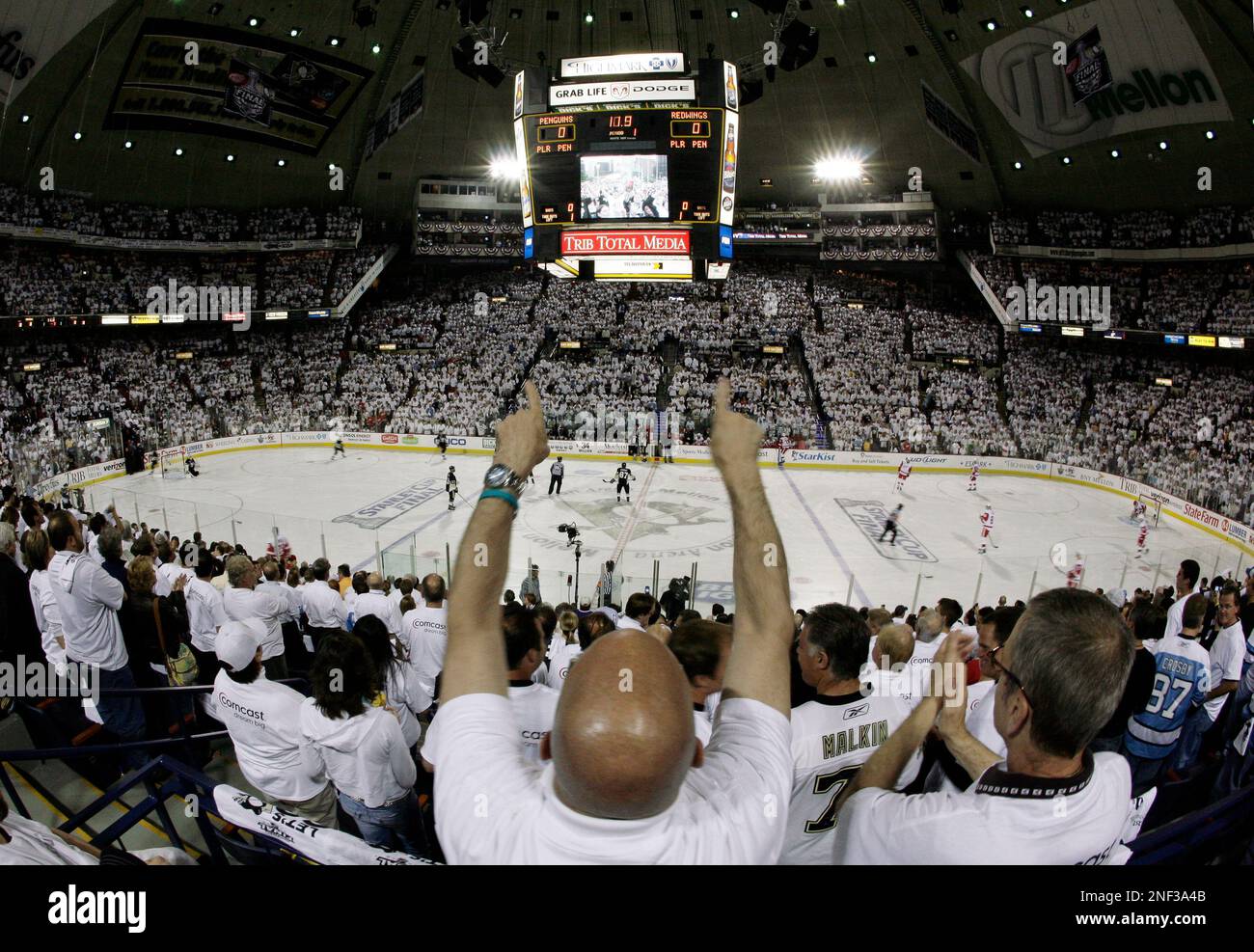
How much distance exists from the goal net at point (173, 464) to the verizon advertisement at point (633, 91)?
21111 millimetres

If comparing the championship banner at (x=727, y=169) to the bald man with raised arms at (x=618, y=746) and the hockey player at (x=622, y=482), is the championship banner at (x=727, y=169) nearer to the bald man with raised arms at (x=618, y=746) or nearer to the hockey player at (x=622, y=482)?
the hockey player at (x=622, y=482)

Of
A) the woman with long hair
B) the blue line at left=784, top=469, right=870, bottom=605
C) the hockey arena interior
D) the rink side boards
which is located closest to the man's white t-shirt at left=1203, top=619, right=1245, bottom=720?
the hockey arena interior

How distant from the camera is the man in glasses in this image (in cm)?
177

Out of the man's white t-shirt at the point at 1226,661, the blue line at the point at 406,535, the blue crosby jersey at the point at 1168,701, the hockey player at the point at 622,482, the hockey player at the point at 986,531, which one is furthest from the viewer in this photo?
the hockey player at the point at 622,482

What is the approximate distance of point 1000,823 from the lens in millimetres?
1771

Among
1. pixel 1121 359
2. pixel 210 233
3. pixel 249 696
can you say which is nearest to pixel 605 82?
pixel 249 696

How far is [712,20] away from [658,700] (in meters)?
36.3

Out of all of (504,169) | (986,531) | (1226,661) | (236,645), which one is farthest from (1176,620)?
(504,169)

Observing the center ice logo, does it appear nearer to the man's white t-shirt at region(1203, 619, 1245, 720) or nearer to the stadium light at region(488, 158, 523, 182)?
the man's white t-shirt at region(1203, 619, 1245, 720)

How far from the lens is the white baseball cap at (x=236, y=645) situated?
3.74 metres

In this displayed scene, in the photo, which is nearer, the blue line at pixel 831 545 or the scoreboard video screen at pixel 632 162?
the blue line at pixel 831 545

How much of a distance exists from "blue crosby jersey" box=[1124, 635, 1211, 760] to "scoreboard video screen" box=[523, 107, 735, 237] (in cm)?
1524

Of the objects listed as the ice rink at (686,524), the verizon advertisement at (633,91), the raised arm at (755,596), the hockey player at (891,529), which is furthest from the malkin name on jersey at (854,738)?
the hockey player at (891,529)

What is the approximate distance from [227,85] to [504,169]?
1701 centimetres
